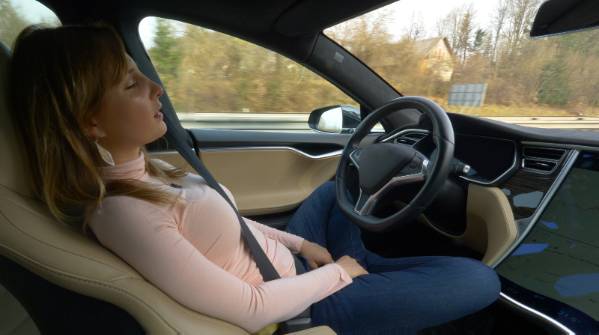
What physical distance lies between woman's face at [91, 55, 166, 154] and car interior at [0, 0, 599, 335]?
172 millimetres

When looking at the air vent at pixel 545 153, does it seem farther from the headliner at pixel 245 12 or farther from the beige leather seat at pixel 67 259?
the beige leather seat at pixel 67 259

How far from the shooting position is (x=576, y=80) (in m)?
2.21

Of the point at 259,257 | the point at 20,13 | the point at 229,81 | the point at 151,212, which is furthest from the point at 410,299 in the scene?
the point at 229,81

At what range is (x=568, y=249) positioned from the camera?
123 centimetres

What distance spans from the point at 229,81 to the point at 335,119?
0.67 metres

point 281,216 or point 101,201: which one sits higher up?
point 101,201

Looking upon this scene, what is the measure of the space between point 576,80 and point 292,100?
5.12 ft

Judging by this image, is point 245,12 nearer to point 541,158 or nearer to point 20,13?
point 20,13

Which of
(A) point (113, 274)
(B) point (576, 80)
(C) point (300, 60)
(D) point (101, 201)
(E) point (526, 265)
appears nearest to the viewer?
(A) point (113, 274)

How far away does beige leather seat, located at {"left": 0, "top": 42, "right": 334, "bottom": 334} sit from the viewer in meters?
0.71

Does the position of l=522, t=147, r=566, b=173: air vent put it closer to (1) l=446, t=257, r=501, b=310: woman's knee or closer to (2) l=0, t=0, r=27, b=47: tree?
(1) l=446, t=257, r=501, b=310: woman's knee

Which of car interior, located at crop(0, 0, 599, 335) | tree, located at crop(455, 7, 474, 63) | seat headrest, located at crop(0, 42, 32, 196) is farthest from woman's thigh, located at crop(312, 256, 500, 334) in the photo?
tree, located at crop(455, 7, 474, 63)

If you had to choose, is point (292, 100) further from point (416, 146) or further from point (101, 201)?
point (101, 201)

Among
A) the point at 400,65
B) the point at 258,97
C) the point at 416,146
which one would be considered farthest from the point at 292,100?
the point at 416,146
